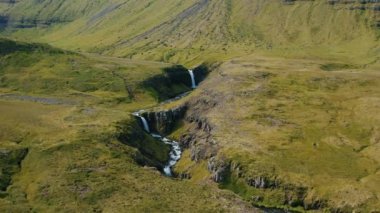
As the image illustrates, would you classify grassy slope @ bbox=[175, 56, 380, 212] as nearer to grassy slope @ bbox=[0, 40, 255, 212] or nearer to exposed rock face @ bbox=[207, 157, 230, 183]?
exposed rock face @ bbox=[207, 157, 230, 183]

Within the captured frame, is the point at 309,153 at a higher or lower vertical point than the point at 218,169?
higher

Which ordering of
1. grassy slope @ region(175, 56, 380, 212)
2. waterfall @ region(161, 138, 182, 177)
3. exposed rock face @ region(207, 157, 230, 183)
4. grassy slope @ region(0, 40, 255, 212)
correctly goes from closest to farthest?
grassy slope @ region(0, 40, 255, 212), grassy slope @ region(175, 56, 380, 212), exposed rock face @ region(207, 157, 230, 183), waterfall @ region(161, 138, 182, 177)

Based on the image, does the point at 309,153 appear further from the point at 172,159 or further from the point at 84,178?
the point at 84,178

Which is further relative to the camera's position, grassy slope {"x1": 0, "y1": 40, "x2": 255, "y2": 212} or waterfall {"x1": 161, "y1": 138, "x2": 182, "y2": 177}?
waterfall {"x1": 161, "y1": 138, "x2": 182, "y2": 177}

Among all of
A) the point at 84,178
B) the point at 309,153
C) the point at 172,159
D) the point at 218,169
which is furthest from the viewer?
the point at 172,159

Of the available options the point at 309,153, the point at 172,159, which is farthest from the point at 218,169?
the point at 309,153

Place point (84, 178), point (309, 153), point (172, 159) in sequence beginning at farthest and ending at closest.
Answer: point (172, 159), point (309, 153), point (84, 178)

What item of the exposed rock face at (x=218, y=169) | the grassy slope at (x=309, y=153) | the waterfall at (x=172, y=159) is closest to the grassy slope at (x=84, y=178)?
the waterfall at (x=172, y=159)

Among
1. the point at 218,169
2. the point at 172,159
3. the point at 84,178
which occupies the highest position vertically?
the point at 84,178

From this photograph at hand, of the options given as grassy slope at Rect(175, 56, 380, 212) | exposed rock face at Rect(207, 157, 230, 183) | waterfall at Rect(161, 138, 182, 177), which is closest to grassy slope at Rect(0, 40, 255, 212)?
waterfall at Rect(161, 138, 182, 177)

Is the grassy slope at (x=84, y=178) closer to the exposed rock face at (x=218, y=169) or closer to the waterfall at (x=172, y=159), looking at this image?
the waterfall at (x=172, y=159)

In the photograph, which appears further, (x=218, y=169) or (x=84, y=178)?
(x=218, y=169)

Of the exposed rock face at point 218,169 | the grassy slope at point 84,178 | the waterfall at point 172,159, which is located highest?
the grassy slope at point 84,178
